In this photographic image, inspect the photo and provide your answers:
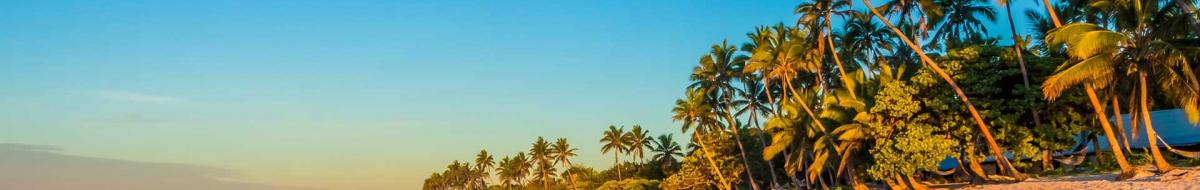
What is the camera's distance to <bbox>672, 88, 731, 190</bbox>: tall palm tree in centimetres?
5522

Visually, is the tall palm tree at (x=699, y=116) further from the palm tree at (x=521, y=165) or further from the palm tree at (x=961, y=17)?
the palm tree at (x=521, y=165)

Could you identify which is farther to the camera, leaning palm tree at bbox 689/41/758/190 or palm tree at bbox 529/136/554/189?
palm tree at bbox 529/136/554/189

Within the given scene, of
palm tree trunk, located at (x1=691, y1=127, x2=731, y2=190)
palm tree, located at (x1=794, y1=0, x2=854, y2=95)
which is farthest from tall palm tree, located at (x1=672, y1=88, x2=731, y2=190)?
palm tree, located at (x1=794, y1=0, x2=854, y2=95)

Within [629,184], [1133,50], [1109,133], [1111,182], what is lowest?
[1111,182]

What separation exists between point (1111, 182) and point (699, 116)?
33581 millimetres

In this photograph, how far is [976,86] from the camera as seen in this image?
96.8 feet

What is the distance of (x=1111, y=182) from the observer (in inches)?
1028

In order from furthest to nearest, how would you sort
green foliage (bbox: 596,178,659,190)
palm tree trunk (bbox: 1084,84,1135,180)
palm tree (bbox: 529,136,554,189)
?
palm tree (bbox: 529,136,554,189) < green foliage (bbox: 596,178,659,190) < palm tree trunk (bbox: 1084,84,1135,180)

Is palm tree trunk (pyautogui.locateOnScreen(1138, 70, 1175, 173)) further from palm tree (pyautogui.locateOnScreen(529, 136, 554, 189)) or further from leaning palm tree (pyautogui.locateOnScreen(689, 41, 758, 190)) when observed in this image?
palm tree (pyautogui.locateOnScreen(529, 136, 554, 189))

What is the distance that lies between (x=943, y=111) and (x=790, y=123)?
32.2ft

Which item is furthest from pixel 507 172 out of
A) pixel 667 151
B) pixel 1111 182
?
pixel 1111 182

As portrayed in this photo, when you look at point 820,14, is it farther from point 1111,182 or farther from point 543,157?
point 543,157

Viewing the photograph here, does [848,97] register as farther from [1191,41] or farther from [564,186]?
[564,186]

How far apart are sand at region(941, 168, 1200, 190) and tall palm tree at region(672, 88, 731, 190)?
904 inches
